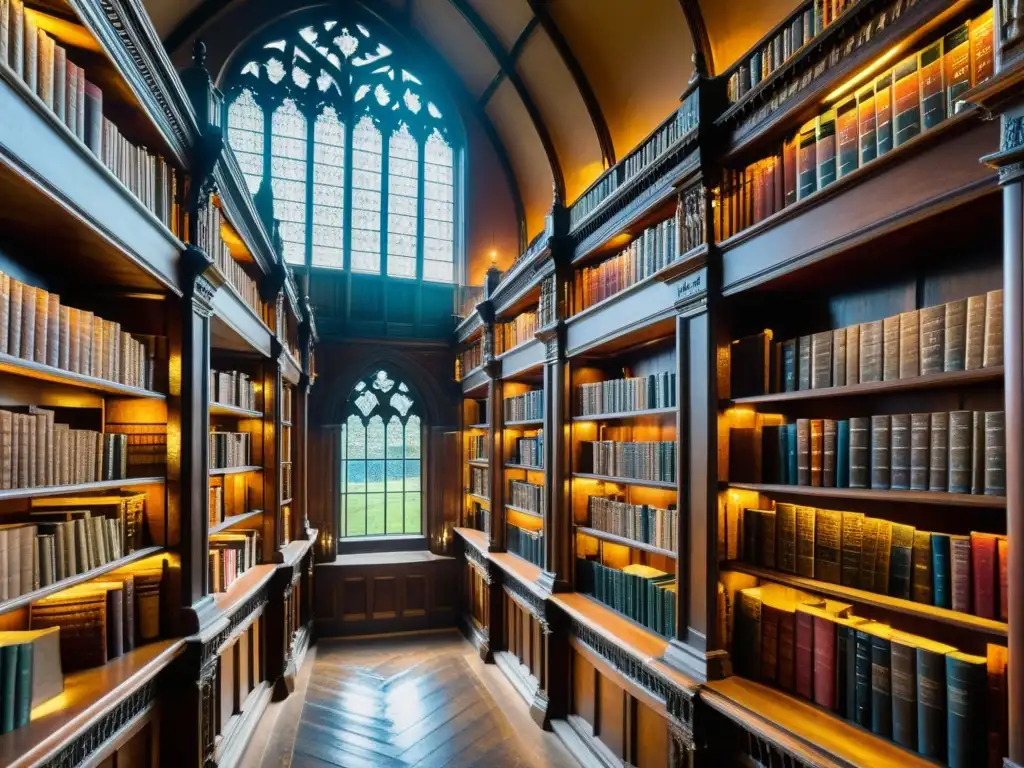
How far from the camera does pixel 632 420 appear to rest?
3787 mm

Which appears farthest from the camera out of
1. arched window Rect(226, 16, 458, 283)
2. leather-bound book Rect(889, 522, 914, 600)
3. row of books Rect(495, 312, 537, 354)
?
arched window Rect(226, 16, 458, 283)

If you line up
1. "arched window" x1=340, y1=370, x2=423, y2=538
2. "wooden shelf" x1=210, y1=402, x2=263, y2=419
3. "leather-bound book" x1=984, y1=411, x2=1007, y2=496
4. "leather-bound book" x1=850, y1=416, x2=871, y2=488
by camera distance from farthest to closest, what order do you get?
"arched window" x1=340, y1=370, x2=423, y2=538 → "wooden shelf" x1=210, y1=402, x2=263, y2=419 → "leather-bound book" x1=850, y1=416, x2=871, y2=488 → "leather-bound book" x1=984, y1=411, x2=1007, y2=496

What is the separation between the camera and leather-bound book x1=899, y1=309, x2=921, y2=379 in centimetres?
186

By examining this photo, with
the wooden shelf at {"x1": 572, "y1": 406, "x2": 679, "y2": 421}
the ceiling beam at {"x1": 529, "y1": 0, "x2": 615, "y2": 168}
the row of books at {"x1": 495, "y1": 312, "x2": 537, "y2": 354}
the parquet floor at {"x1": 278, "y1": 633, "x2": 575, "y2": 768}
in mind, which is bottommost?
the parquet floor at {"x1": 278, "y1": 633, "x2": 575, "y2": 768}

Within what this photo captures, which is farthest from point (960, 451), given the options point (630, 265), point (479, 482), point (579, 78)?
point (479, 482)

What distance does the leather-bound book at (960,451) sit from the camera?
1.68 m

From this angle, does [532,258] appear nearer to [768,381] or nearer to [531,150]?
[768,381]

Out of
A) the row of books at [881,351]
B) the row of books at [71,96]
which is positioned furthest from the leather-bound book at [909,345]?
the row of books at [71,96]

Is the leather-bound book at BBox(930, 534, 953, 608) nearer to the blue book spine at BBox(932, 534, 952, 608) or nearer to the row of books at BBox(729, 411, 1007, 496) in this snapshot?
the blue book spine at BBox(932, 534, 952, 608)

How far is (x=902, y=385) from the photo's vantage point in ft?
6.04

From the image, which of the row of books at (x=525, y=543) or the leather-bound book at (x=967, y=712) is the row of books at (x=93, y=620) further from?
the leather-bound book at (x=967, y=712)

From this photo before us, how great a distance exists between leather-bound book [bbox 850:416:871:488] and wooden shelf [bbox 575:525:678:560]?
3.16ft

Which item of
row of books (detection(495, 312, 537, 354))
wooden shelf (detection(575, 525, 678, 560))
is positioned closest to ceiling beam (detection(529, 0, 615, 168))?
row of books (detection(495, 312, 537, 354))

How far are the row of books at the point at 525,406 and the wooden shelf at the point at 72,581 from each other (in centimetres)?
267
